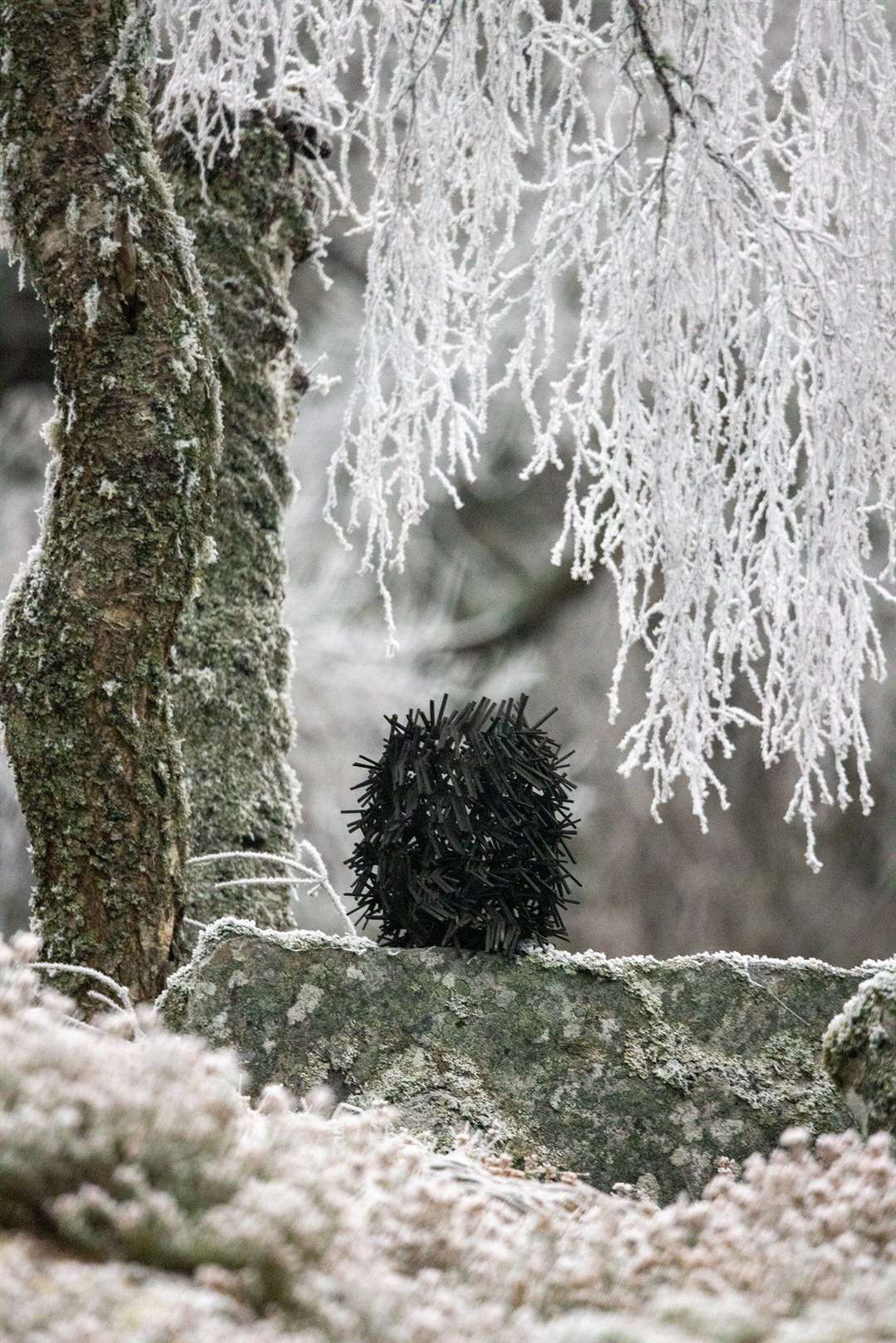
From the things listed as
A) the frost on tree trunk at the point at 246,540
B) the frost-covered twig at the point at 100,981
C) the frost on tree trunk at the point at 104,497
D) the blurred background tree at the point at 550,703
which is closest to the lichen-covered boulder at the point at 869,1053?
the frost-covered twig at the point at 100,981

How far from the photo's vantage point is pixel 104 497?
2969mm

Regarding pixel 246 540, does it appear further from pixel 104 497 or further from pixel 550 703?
pixel 550 703

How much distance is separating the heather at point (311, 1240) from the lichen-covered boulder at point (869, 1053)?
357mm

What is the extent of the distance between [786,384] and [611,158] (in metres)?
0.63

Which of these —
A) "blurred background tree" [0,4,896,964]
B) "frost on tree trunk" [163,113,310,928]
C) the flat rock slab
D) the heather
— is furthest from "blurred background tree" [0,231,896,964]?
the heather

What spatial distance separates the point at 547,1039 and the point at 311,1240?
4.87ft

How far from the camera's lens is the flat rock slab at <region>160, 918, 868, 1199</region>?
2.67 meters

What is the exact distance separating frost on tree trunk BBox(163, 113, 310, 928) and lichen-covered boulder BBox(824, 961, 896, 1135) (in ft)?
7.00

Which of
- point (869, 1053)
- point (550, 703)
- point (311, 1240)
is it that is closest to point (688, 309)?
point (869, 1053)

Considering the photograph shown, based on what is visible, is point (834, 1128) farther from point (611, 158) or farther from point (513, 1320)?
point (611, 158)

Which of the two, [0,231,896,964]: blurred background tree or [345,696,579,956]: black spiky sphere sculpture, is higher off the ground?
[0,231,896,964]: blurred background tree

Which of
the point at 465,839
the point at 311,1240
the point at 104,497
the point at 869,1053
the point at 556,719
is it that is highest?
the point at 556,719

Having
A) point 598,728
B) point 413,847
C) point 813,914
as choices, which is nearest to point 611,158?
point 413,847

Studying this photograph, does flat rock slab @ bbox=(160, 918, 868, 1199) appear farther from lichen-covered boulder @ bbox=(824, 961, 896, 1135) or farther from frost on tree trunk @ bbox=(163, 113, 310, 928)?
frost on tree trunk @ bbox=(163, 113, 310, 928)
